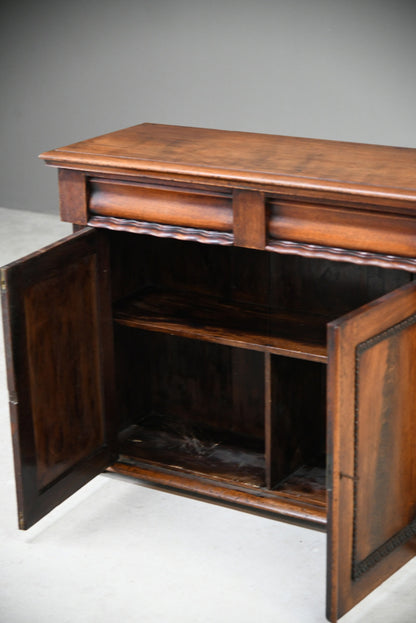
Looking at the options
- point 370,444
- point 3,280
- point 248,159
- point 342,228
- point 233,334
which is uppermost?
point 248,159

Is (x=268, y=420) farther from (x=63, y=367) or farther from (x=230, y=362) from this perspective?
(x=63, y=367)

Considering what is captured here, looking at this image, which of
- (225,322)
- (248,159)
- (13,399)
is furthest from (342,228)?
(13,399)

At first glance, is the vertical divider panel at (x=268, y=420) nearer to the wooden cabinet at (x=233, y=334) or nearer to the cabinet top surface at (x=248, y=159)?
the wooden cabinet at (x=233, y=334)

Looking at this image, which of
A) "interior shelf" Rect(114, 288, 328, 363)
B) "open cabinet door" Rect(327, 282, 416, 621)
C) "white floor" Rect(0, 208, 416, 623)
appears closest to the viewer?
"open cabinet door" Rect(327, 282, 416, 621)

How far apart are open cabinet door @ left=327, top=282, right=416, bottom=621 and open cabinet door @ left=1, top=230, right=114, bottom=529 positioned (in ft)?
3.23

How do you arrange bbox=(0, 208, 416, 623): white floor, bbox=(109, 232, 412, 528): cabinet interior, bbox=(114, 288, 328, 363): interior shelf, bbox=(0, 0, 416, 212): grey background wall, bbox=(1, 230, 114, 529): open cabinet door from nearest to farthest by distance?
bbox=(0, 208, 416, 623): white floor
bbox=(1, 230, 114, 529): open cabinet door
bbox=(114, 288, 328, 363): interior shelf
bbox=(109, 232, 412, 528): cabinet interior
bbox=(0, 0, 416, 212): grey background wall

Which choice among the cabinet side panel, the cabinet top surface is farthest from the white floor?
the cabinet top surface

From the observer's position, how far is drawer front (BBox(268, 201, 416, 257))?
284 cm

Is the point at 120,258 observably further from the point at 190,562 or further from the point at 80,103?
the point at 80,103

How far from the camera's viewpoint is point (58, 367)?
10.8 ft

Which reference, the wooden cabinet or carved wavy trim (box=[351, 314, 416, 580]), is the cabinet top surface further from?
carved wavy trim (box=[351, 314, 416, 580])

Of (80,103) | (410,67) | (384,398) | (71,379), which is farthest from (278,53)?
(384,398)

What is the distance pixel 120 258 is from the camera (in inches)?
145

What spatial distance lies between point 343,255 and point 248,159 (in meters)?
Result: 0.48
